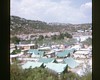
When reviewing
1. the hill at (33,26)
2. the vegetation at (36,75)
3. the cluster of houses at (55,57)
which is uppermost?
the hill at (33,26)

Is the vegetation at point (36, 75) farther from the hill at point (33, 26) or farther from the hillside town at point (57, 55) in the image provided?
the hill at point (33, 26)

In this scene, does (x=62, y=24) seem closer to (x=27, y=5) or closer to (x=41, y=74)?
(x=27, y=5)

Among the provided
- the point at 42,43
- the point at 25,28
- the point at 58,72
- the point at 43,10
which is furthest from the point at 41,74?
the point at 43,10

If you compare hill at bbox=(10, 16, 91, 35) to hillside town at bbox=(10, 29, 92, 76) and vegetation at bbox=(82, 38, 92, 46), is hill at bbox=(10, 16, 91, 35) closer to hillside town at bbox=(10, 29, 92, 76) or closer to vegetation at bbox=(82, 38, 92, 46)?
hillside town at bbox=(10, 29, 92, 76)

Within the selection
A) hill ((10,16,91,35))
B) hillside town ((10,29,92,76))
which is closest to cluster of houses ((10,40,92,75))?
hillside town ((10,29,92,76))

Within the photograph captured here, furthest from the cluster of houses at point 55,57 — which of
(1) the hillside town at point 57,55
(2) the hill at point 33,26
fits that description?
(2) the hill at point 33,26

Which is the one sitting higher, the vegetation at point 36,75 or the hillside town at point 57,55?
the hillside town at point 57,55
